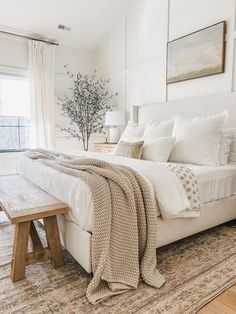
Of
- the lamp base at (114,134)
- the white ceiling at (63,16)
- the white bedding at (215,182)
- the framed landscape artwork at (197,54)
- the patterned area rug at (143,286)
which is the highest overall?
the white ceiling at (63,16)

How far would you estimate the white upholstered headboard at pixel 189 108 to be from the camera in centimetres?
284

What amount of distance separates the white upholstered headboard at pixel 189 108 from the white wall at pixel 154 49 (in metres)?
0.17

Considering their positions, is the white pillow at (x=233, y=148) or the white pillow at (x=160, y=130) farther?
the white pillow at (x=160, y=130)

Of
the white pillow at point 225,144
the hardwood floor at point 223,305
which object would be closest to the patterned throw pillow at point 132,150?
the white pillow at point 225,144

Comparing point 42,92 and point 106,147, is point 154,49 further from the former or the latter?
point 42,92

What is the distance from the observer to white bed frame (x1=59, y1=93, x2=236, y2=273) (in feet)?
5.24

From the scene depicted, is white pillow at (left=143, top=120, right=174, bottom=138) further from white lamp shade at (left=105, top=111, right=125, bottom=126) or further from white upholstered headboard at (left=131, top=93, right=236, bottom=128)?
white lamp shade at (left=105, top=111, right=125, bottom=126)

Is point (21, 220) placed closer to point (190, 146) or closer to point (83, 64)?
point (190, 146)

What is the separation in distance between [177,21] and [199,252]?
10.4ft

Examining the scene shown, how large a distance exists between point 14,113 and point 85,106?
1.35m

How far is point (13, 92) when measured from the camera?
461 cm

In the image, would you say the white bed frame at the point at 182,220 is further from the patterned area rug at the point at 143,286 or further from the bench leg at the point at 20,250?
the bench leg at the point at 20,250

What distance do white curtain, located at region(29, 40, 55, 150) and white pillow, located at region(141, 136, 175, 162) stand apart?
2673 millimetres

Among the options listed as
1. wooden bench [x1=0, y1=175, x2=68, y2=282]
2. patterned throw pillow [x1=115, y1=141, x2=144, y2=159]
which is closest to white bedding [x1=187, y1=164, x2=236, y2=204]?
patterned throw pillow [x1=115, y1=141, x2=144, y2=159]
